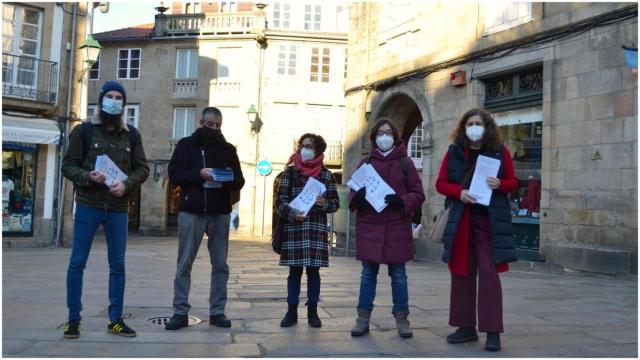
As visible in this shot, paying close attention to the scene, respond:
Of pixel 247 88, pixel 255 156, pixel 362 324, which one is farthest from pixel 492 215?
pixel 247 88

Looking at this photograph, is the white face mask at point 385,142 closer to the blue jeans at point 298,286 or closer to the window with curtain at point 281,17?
the blue jeans at point 298,286

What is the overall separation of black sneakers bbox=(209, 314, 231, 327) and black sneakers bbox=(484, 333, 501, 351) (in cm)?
217

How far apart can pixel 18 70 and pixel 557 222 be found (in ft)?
50.1

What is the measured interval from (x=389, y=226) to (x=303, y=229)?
810mm

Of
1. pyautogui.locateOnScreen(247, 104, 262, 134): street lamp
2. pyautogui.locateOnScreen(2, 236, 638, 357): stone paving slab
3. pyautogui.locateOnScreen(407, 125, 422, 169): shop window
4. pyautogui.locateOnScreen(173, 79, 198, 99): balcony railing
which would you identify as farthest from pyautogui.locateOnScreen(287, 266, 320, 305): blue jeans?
pyautogui.locateOnScreen(173, 79, 198, 99): balcony railing

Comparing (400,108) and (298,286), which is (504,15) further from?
(298,286)

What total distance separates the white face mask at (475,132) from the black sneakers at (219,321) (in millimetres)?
2575

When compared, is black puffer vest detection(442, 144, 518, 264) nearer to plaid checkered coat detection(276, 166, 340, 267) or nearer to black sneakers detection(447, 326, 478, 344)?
black sneakers detection(447, 326, 478, 344)

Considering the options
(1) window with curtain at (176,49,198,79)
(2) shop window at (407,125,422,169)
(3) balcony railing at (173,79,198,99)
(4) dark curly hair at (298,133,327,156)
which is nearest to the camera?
(4) dark curly hair at (298,133,327,156)

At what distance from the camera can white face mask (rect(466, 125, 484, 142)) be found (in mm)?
5348

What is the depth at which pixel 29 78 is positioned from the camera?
1972 centimetres

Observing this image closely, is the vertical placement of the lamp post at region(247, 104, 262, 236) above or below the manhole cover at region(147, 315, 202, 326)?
above

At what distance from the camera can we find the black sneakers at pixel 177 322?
223 inches

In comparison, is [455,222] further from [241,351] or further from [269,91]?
[269,91]
